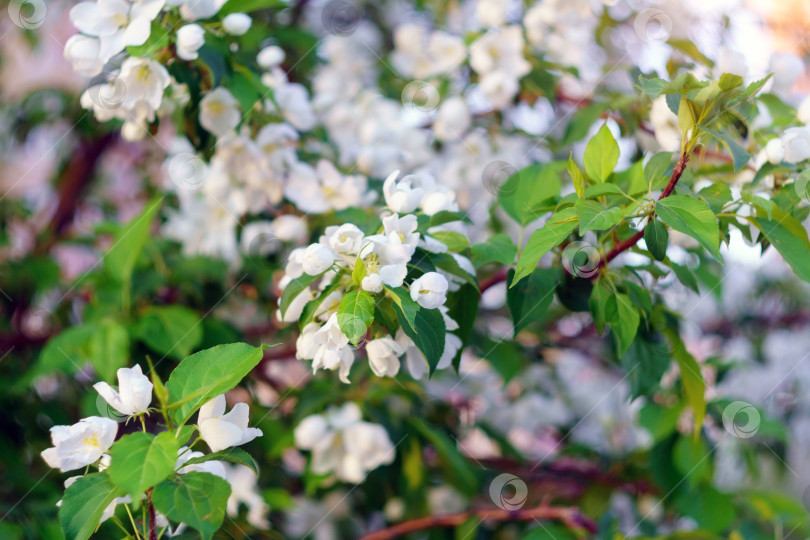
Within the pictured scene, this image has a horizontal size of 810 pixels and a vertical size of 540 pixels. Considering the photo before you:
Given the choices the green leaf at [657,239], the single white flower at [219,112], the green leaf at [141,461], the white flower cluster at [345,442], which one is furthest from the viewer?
the white flower cluster at [345,442]

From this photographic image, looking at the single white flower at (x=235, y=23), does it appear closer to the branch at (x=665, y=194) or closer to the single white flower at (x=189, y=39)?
the single white flower at (x=189, y=39)

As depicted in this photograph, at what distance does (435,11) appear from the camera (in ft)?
6.28

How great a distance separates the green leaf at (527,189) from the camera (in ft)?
2.67

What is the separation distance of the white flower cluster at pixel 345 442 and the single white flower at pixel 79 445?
56 cm

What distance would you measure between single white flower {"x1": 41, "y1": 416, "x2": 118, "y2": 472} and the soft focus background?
0.24 metres

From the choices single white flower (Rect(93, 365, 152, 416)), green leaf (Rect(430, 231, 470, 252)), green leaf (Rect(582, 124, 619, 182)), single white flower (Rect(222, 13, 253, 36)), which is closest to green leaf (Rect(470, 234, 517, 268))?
green leaf (Rect(430, 231, 470, 252))

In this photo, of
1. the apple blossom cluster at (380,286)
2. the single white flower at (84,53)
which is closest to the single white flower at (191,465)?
the apple blossom cluster at (380,286)

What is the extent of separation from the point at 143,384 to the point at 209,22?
53 centimetres

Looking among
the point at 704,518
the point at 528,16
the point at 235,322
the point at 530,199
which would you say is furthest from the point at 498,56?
the point at 704,518

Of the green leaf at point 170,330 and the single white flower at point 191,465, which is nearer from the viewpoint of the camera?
the single white flower at point 191,465

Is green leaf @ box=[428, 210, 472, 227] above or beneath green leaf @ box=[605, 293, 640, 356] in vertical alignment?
above

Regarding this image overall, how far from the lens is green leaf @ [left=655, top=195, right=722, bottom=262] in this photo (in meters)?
0.54

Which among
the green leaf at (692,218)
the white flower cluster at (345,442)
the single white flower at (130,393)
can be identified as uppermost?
the single white flower at (130,393)

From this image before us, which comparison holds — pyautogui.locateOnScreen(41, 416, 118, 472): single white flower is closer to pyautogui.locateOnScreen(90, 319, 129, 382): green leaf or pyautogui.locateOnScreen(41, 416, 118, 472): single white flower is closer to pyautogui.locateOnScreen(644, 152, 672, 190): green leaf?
pyautogui.locateOnScreen(90, 319, 129, 382): green leaf
